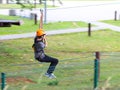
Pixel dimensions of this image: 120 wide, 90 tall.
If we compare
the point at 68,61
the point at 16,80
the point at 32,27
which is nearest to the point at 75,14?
the point at 32,27

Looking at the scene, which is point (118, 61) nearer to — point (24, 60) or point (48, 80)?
point (24, 60)

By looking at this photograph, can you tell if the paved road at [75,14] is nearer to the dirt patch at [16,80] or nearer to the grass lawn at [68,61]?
the grass lawn at [68,61]

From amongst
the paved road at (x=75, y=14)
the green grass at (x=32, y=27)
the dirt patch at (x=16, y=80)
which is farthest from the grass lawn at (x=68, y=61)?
the paved road at (x=75, y=14)

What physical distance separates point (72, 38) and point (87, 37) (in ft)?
3.18

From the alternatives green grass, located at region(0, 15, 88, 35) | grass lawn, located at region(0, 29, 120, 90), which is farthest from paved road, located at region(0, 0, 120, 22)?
grass lawn, located at region(0, 29, 120, 90)

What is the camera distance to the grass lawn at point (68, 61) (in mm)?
13463

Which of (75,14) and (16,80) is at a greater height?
(16,80)

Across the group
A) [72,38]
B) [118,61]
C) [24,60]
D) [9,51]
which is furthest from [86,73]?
[72,38]

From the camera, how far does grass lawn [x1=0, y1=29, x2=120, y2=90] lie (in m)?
13.5

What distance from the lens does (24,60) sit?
19562 mm

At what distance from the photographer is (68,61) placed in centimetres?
1897

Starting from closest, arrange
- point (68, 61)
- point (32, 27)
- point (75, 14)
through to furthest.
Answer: point (68, 61), point (32, 27), point (75, 14)

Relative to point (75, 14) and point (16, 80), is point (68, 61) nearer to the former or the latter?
point (16, 80)

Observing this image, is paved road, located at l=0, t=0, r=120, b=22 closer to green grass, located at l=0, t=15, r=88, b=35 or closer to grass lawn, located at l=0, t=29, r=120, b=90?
green grass, located at l=0, t=15, r=88, b=35
